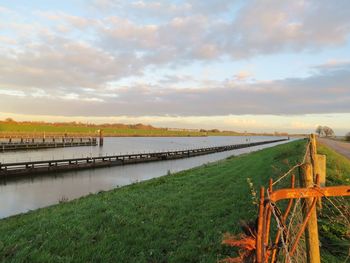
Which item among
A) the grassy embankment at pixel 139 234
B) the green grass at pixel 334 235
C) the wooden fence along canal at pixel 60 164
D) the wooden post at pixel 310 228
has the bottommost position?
the wooden fence along canal at pixel 60 164

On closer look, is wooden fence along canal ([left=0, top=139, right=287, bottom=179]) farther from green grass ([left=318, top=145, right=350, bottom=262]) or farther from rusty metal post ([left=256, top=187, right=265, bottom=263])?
rusty metal post ([left=256, top=187, right=265, bottom=263])

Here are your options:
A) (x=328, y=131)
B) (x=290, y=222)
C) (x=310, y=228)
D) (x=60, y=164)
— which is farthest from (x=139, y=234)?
(x=328, y=131)

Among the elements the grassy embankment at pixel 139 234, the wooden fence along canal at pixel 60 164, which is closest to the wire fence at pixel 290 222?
the grassy embankment at pixel 139 234

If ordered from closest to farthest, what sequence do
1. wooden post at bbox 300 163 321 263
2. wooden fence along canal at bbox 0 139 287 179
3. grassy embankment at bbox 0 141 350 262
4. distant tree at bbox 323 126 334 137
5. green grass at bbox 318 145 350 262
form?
wooden post at bbox 300 163 321 263, green grass at bbox 318 145 350 262, grassy embankment at bbox 0 141 350 262, wooden fence along canal at bbox 0 139 287 179, distant tree at bbox 323 126 334 137

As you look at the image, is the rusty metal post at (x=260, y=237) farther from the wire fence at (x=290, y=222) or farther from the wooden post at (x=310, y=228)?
the wooden post at (x=310, y=228)

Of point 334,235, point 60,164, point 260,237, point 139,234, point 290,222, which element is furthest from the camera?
point 60,164

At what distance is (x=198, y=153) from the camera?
228ft

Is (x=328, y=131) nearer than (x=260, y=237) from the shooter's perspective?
No

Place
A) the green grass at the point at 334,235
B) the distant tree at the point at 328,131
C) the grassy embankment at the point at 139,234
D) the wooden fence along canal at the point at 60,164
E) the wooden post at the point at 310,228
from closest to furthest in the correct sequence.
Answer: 1. the wooden post at the point at 310,228
2. the green grass at the point at 334,235
3. the grassy embankment at the point at 139,234
4. the wooden fence along canal at the point at 60,164
5. the distant tree at the point at 328,131

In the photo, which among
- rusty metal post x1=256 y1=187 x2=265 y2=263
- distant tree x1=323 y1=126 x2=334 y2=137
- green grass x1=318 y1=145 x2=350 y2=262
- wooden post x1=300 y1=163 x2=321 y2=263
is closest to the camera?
rusty metal post x1=256 y1=187 x2=265 y2=263

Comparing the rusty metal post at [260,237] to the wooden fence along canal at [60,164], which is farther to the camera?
the wooden fence along canal at [60,164]

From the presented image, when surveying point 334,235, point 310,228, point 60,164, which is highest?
point 310,228

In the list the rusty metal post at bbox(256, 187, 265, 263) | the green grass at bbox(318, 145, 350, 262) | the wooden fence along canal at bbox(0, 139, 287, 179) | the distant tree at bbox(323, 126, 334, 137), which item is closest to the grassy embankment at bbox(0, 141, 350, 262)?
the green grass at bbox(318, 145, 350, 262)

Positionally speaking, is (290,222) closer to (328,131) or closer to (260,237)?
(260,237)
